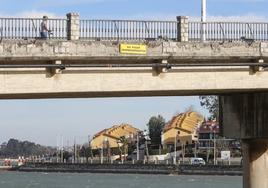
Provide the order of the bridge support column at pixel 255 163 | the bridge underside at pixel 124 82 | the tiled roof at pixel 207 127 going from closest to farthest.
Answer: the bridge underside at pixel 124 82 → the bridge support column at pixel 255 163 → the tiled roof at pixel 207 127

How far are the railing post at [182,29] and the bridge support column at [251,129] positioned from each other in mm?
4918

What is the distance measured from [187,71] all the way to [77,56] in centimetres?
511

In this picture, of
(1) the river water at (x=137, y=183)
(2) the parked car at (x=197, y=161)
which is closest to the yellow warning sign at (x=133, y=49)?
(1) the river water at (x=137, y=183)

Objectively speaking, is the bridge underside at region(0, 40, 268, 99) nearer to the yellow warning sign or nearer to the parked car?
the yellow warning sign

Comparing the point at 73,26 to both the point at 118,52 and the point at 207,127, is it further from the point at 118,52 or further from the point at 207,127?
the point at 207,127

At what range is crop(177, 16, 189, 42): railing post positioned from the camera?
107 feet

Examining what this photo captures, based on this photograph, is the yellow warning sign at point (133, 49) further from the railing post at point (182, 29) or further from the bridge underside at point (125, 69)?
the railing post at point (182, 29)

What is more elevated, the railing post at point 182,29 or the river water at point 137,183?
the railing post at point 182,29

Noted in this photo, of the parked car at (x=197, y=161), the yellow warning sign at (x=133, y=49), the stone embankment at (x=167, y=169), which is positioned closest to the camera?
the yellow warning sign at (x=133, y=49)

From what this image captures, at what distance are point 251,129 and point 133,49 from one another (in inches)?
321

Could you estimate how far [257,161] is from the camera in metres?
35.6

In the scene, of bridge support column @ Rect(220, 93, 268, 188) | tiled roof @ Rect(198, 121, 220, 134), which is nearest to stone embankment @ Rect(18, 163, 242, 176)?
tiled roof @ Rect(198, 121, 220, 134)

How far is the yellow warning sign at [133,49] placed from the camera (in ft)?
100

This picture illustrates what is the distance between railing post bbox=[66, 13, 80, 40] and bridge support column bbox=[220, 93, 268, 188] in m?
9.36
